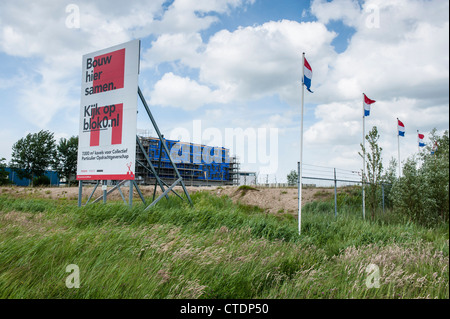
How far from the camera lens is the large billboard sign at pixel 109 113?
11734mm

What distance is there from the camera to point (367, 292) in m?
5.37

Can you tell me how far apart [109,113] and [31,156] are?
167ft

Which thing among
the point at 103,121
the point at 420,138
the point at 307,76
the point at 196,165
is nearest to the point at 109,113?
the point at 103,121

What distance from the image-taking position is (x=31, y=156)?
182 ft

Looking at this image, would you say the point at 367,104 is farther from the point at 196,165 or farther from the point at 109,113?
the point at 196,165

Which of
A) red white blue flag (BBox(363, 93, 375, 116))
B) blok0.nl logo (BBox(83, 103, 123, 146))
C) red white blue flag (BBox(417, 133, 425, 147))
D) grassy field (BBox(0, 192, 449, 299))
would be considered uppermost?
red white blue flag (BBox(363, 93, 375, 116))

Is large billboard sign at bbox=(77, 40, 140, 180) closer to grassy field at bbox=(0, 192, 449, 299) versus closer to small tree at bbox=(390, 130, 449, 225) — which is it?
grassy field at bbox=(0, 192, 449, 299)

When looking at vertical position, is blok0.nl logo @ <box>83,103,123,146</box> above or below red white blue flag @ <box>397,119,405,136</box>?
below

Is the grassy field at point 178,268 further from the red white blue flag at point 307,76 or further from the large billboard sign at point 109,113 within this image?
the red white blue flag at point 307,76

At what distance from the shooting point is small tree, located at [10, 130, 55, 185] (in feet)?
180

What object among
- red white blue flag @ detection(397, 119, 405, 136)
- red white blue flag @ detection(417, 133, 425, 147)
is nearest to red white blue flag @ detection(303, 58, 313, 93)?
red white blue flag @ detection(397, 119, 405, 136)

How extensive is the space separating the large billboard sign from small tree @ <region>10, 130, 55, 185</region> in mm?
48648
